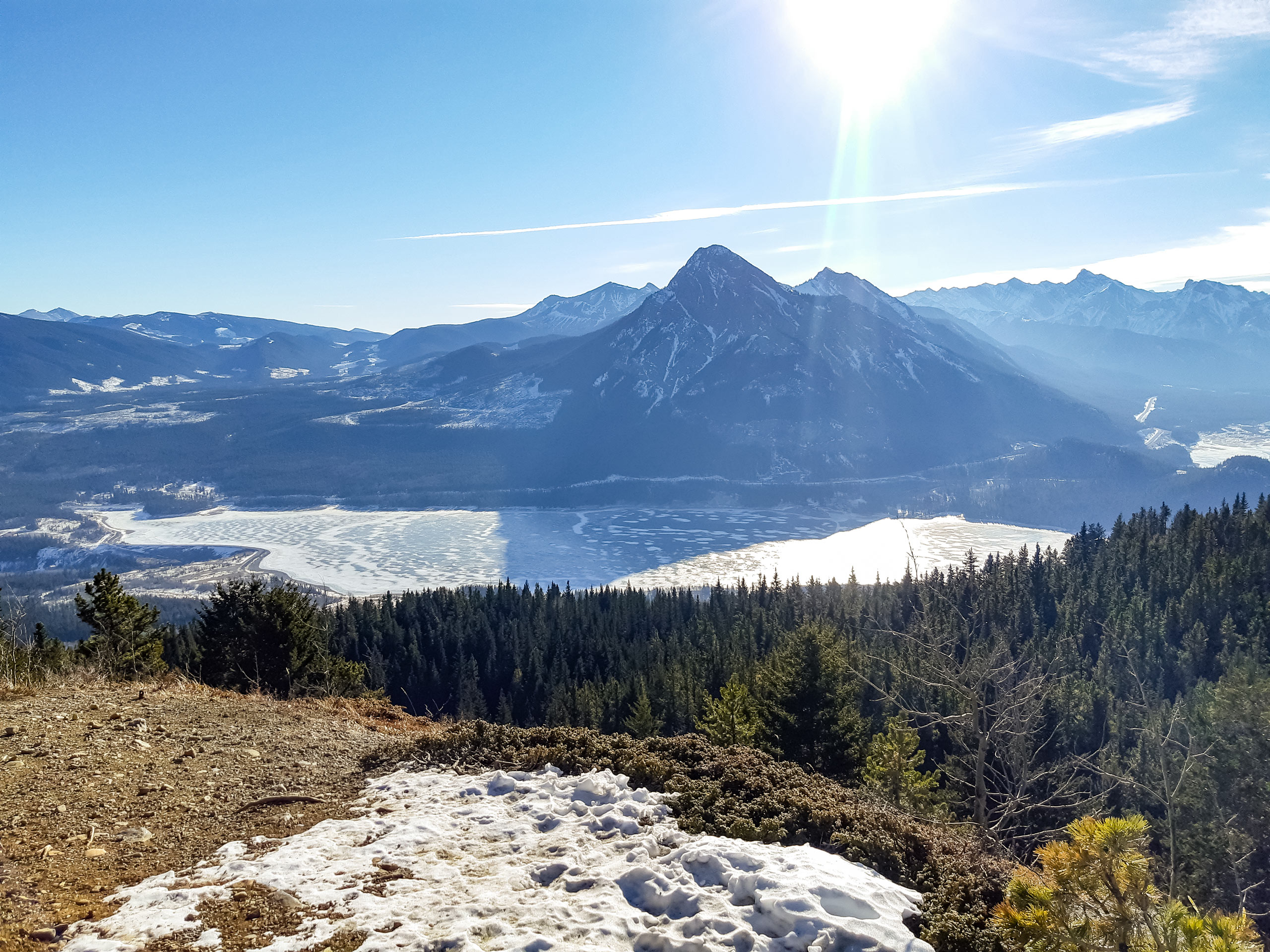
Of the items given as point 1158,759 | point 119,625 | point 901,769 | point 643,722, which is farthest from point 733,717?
point 119,625

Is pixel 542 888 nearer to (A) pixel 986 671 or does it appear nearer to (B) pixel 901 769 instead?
(A) pixel 986 671

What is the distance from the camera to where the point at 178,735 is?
1539 centimetres

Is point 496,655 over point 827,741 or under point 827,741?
under

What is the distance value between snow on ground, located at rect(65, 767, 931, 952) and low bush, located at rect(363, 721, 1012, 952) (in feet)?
1.37

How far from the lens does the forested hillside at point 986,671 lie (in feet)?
71.7

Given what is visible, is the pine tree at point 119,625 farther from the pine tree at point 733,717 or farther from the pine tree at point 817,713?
the pine tree at point 817,713

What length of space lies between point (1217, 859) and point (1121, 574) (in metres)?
87.4

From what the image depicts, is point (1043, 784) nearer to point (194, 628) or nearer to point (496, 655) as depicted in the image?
point (496, 655)

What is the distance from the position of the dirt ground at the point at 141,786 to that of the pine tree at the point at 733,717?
1877 cm

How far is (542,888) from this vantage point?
380 inches

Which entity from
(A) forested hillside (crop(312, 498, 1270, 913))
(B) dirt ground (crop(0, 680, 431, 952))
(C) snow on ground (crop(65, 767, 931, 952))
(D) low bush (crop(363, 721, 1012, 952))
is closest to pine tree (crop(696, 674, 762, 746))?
(A) forested hillside (crop(312, 498, 1270, 913))

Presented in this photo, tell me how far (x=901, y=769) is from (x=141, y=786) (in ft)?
103

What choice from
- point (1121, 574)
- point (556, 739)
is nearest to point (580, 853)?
point (556, 739)

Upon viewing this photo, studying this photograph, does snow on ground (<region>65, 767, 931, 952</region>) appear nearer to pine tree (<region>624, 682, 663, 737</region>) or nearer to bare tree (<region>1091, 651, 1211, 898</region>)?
bare tree (<region>1091, 651, 1211, 898</region>)
